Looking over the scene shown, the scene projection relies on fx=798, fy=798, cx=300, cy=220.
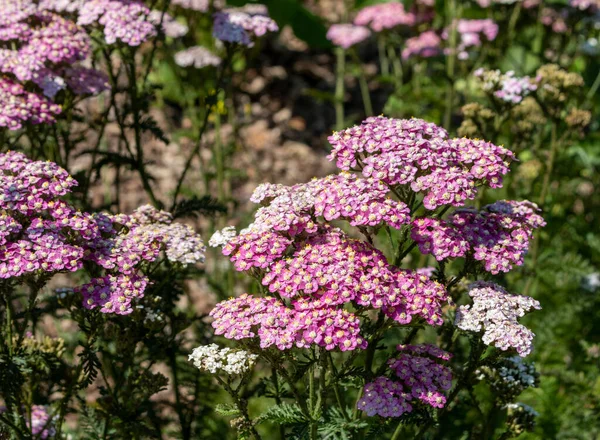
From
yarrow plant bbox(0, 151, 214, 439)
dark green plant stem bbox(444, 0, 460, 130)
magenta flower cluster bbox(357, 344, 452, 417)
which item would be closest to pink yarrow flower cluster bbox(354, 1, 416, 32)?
dark green plant stem bbox(444, 0, 460, 130)

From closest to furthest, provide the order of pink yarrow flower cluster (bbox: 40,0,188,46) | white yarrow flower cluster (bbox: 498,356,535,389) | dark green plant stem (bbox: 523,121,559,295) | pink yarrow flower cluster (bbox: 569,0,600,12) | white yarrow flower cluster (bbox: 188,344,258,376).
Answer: white yarrow flower cluster (bbox: 188,344,258,376), white yarrow flower cluster (bbox: 498,356,535,389), pink yarrow flower cluster (bbox: 40,0,188,46), dark green plant stem (bbox: 523,121,559,295), pink yarrow flower cluster (bbox: 569,0,600,12)

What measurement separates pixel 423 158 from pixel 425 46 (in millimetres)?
3161

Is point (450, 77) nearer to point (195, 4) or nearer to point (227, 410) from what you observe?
point (195, 4)

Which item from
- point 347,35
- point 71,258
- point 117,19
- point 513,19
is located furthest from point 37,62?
point 513,19

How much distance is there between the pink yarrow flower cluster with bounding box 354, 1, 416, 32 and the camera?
18.6 ft

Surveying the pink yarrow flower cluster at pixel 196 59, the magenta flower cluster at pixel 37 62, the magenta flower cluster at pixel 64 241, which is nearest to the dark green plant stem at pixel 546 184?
the pink yarrow flower cluster at pixel 196 59

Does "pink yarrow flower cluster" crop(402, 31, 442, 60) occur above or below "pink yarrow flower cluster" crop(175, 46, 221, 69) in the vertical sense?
above

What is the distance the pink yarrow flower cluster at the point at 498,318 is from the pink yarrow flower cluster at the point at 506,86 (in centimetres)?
148

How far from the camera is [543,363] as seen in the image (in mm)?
4703

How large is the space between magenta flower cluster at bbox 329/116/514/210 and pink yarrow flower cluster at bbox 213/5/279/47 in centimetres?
135

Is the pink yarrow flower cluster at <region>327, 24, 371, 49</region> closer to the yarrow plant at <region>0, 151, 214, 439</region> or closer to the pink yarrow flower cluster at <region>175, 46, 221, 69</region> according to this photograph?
the pink yarrow flower cluster at <region>175, 46, 221, 69</region>

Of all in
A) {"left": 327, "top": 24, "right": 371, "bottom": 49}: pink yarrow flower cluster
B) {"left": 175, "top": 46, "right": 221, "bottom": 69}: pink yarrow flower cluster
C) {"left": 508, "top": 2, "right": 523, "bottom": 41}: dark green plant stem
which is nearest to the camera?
{"left": 175, "top": 46, "right": 221, "bottom": 69}: pink yarrow flower cluster

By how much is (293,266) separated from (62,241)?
0.82 meters

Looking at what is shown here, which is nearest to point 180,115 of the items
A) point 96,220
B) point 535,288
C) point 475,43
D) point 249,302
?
point 475,43
